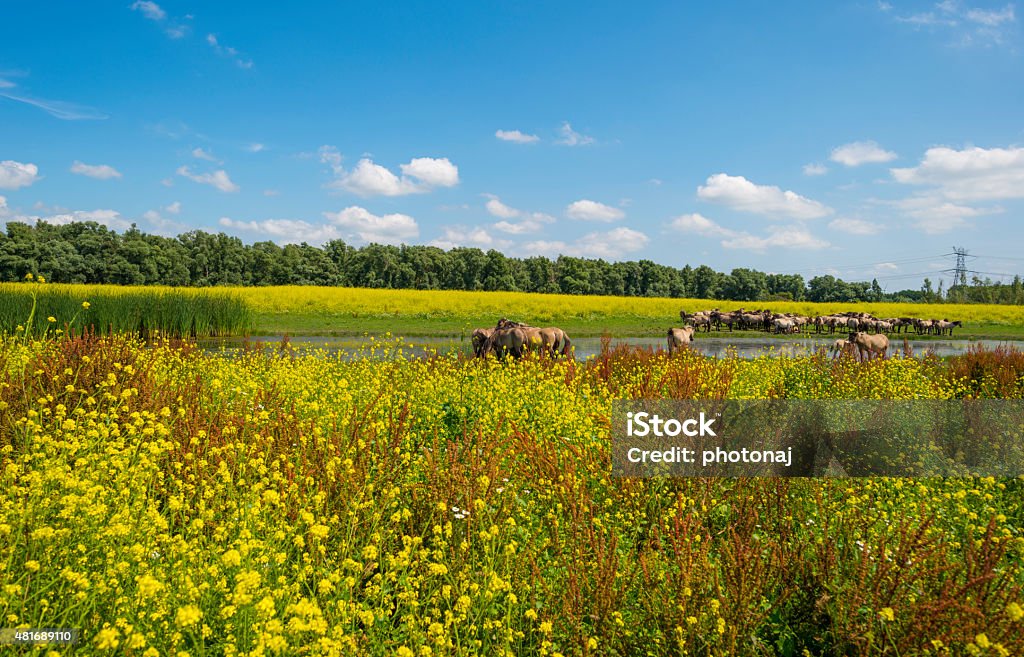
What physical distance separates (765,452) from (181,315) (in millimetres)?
25481

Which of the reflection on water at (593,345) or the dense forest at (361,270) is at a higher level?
the dense forest at (361,270)

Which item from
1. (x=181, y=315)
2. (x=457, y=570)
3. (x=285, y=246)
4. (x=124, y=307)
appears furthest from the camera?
(x=285, y=246)

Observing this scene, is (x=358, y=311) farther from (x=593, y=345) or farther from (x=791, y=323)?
(x=791, y=323)

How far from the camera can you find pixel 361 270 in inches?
4082

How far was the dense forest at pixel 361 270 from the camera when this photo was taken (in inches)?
3113

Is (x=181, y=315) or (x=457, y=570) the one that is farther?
(x=181, y=315)

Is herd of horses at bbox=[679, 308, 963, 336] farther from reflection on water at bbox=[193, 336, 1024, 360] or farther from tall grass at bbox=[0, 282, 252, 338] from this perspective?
tall grass at bbox=[0, 282, 252, 338]

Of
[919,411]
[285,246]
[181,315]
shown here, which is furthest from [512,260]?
[919,411]

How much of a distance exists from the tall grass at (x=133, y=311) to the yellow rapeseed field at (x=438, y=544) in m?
15.5

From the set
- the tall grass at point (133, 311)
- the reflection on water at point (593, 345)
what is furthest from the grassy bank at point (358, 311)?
the reflection on water at point (593, 345)

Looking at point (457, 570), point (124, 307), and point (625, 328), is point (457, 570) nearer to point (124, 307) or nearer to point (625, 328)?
point (124, 307)

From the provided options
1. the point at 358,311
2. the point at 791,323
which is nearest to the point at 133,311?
the point at 358,311

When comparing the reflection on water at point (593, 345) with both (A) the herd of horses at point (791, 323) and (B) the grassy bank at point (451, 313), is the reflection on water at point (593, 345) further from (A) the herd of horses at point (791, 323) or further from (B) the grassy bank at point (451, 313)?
(A) the herd of horses at point (791, 323)

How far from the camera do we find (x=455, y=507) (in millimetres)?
4465
